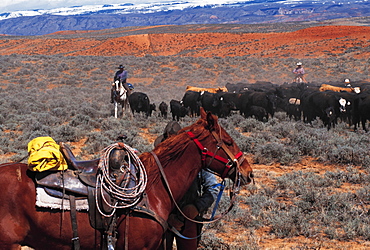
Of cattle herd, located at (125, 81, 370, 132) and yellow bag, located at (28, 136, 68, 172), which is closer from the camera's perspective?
yellow bag, located at (28, 136, 68, 172)

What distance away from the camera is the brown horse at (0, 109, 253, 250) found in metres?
3.09

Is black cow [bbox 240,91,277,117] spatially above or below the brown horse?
below

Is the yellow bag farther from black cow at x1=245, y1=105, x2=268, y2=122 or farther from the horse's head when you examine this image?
black cow at x1=245, y1=105, x2=268, y2=122

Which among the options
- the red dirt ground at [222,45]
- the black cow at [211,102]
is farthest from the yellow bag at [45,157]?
the red dirt ground at [222,45]

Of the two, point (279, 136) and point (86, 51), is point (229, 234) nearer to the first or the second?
point (279, 136)

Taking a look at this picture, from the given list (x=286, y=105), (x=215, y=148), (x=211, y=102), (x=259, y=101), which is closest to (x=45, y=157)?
(x=215, y=148)

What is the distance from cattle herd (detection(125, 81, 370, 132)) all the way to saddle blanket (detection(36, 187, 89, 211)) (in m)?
12.9

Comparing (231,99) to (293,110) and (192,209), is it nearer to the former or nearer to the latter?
(293,110)

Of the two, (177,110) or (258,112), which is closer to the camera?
(258,112)

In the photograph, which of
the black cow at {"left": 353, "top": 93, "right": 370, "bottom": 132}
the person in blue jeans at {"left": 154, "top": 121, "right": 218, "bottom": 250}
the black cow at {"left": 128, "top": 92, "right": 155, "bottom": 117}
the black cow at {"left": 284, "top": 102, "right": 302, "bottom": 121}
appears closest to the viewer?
the person in blue jeans at {"left": 154, "top": 121, "right": 218, "bottom": 250}

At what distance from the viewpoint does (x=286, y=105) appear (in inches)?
733

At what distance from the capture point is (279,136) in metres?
12.8

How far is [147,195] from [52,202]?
794 mm

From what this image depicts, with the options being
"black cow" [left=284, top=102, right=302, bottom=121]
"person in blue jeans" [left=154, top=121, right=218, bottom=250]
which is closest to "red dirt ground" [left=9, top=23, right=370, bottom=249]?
"black cow" [left=284, top=102, right=302, bottom=121]
